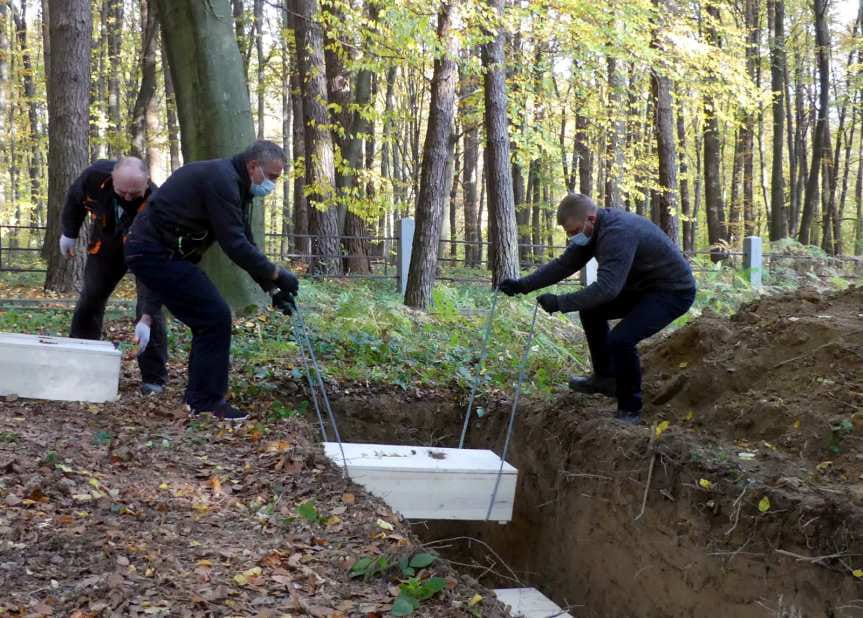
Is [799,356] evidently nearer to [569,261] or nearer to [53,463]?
[569,261]

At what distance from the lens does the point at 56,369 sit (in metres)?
5.56

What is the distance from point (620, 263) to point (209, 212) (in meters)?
2.81

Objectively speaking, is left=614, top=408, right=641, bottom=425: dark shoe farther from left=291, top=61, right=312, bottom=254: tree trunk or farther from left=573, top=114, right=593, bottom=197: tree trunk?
left=573, top=114, right=593, bottom=197: tree trunk

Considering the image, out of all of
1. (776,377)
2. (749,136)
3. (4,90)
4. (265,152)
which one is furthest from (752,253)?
(4,90)

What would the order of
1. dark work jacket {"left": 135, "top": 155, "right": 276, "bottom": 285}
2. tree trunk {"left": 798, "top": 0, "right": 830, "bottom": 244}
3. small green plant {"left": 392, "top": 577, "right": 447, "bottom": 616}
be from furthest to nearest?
tree trunk {"left": 798, "top": 0, "right": 830, "bottom": 244} < dark work jacket {"left": 135, "top": 155, "right": 276, "bottom": 285} < small green plant {"left": 392, "top": 577, "right": 447, "bottom": 616}

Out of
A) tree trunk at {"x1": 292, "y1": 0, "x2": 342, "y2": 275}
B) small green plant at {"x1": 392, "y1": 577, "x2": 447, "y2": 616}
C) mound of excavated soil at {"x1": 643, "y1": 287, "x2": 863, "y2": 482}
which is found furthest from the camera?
tree trunk at {"x1": 292, "y1": 0, "x2": 342, "y2": 275}

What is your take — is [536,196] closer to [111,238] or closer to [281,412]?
[281,412]

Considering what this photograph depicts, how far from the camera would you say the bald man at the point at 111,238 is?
5.91m

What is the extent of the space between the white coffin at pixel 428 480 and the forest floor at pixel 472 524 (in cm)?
27

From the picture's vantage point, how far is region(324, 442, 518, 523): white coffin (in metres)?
5.01

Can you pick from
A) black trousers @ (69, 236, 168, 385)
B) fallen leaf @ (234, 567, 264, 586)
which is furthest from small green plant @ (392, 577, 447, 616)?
black trousers @ (69, 236, 168, 385)

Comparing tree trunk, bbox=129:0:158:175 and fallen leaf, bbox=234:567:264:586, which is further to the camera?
tree trunk, bbox=129:0:158:175

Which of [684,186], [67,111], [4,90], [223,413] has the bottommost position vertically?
[223,413]

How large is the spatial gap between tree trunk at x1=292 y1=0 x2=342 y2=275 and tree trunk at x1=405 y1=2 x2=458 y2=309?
154 inches
